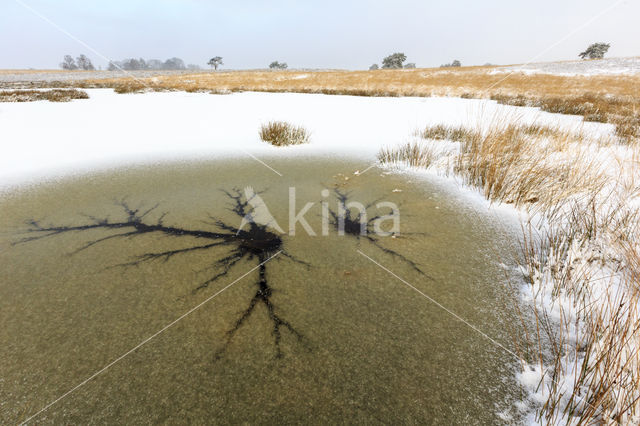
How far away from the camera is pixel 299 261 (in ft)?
6.07

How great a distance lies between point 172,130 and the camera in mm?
5695

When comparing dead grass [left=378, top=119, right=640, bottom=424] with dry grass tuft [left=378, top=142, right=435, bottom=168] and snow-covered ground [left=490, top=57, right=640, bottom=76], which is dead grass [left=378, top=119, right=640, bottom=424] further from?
snow-covered ground [left=490, top=57, right=640, bottom=76]

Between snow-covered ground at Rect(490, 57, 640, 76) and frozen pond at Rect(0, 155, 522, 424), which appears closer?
frozen pond at Rect(0, 155, 522, 424)

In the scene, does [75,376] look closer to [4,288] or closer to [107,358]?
[107,358]

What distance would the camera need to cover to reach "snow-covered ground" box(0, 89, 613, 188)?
13.0ft

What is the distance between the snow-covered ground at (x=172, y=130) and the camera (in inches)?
156

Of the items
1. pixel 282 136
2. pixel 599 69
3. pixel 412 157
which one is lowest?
pixel 412 157

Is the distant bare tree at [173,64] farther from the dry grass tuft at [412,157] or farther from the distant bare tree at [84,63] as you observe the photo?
the dry grass tuft at [412,157]

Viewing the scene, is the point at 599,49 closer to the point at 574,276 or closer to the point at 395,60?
the point at 395,60

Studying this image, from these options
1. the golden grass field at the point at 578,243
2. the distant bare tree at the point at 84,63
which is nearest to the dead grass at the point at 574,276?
the golden grass field at the point at 578,243

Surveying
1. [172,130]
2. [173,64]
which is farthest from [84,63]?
[172,130]

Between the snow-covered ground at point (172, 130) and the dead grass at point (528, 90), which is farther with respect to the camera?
the dead grass at point (528, 90)

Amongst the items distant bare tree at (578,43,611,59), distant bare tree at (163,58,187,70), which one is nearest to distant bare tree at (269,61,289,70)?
distant bare tree at (578,43,611,59)

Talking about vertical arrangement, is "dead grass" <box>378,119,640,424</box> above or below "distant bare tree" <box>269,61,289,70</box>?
below
